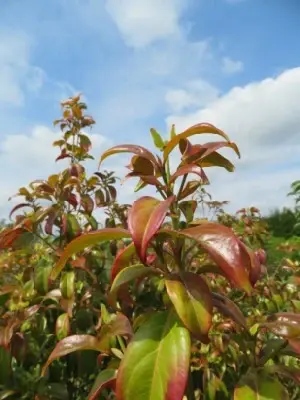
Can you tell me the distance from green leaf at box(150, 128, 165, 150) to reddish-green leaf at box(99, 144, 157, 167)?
43 millimetres

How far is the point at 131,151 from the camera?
1262 mm

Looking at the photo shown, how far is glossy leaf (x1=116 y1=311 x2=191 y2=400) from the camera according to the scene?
1.00 metres

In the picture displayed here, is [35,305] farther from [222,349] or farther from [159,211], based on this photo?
[159,211]

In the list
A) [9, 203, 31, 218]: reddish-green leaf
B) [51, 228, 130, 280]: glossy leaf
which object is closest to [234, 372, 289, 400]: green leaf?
[51, 228, 130, 280]: glossy leaf

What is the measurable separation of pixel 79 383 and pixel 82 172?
1.02 meters

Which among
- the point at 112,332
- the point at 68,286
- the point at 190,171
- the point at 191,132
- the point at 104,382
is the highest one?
the point at 191,132

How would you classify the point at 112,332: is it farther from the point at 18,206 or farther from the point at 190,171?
the point at 18,206

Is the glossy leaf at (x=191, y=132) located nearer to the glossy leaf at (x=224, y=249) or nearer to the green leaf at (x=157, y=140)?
the green leaf at (x=157, y=140)

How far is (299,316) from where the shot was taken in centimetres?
131

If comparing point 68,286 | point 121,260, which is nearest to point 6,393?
point 68,286

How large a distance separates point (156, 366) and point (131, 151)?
1.69 feet

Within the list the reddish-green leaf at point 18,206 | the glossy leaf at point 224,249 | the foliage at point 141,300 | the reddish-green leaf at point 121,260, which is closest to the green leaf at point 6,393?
the foliage at point 141,300

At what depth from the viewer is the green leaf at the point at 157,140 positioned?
129cm

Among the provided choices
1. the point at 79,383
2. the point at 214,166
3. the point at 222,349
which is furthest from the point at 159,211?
the point at 79,383
